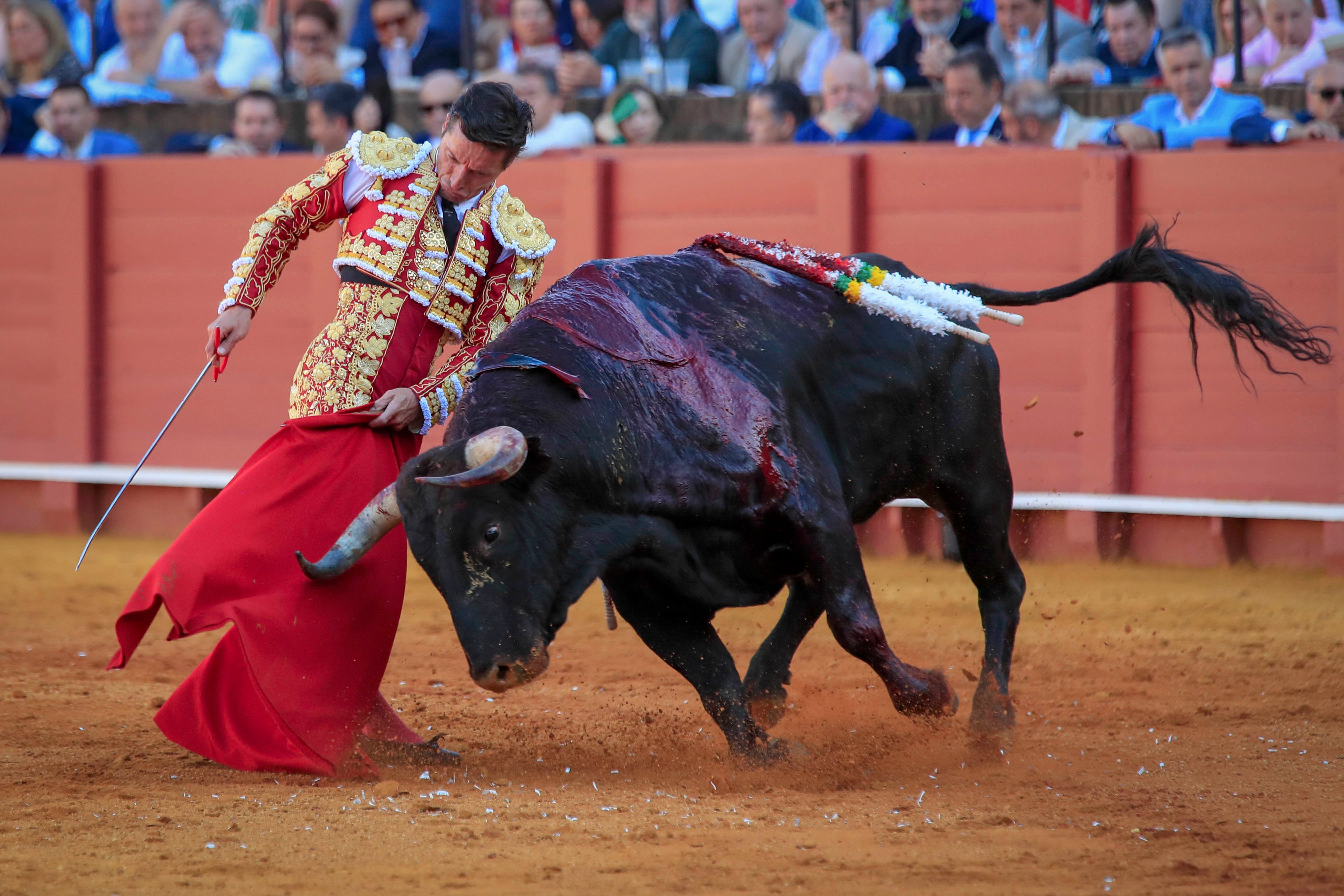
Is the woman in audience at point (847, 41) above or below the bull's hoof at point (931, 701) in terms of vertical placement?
above

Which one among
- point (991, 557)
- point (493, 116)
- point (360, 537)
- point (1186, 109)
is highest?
point (1186, 109)

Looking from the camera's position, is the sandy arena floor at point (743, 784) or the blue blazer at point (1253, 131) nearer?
the sandy arena floor at point (743, 784)

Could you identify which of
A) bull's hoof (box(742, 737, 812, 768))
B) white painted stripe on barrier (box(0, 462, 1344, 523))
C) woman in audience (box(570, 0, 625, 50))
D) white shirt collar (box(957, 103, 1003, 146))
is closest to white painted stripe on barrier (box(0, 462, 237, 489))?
white painted stripe on barrier (box(0, 462, 1344, 523))

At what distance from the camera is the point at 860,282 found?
3162 mm

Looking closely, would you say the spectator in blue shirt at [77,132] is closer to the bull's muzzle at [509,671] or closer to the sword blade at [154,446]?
the sword blade at [154,446]

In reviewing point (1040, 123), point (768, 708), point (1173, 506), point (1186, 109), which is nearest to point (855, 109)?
point (1040, 123)

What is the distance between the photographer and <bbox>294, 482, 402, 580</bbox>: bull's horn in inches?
105

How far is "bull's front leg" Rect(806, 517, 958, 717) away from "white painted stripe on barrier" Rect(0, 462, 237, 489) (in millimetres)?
4408

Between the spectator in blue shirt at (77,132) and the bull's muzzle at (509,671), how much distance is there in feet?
17.8

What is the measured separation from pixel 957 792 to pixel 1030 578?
2.72 metres

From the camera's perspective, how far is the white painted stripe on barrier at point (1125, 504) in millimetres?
5367

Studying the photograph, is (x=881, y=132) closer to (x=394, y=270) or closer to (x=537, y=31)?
(x=537, y=31)

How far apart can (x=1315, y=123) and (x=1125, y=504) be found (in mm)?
1561

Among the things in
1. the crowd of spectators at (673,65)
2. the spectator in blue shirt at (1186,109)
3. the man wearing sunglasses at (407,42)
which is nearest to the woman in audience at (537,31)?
the crowd of spectators at (673,65)
